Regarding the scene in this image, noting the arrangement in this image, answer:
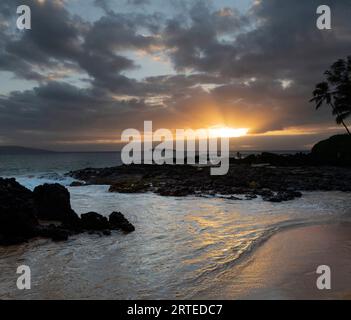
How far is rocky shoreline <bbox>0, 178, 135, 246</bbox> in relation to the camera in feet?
36.2

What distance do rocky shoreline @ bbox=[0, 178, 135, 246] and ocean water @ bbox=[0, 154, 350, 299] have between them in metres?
0.48

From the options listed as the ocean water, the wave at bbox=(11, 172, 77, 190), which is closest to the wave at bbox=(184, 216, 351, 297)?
the ocean water

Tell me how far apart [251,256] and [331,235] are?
347 cm

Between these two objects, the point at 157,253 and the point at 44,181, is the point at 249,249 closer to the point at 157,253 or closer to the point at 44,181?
the point at 157,253

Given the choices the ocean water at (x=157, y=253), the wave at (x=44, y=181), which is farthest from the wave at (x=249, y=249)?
the wave at (x=44, y=181)

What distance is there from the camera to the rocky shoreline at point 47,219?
11023 mm

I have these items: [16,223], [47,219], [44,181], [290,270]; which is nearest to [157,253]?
[290,270]

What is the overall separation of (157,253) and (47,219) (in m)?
7.28

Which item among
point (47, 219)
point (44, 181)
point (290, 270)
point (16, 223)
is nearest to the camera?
point (290, 270)

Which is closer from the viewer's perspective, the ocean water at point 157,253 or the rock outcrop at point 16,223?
the ocean water at point 157,253

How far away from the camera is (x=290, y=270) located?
741cm

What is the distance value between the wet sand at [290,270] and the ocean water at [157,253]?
0.37 m

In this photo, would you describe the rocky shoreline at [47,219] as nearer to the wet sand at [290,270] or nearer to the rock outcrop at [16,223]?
the rock outcrop at [16,223]

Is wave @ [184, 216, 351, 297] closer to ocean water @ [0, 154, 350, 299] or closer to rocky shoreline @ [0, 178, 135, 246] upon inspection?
ocean water @ [0, 154, 350, 299]
